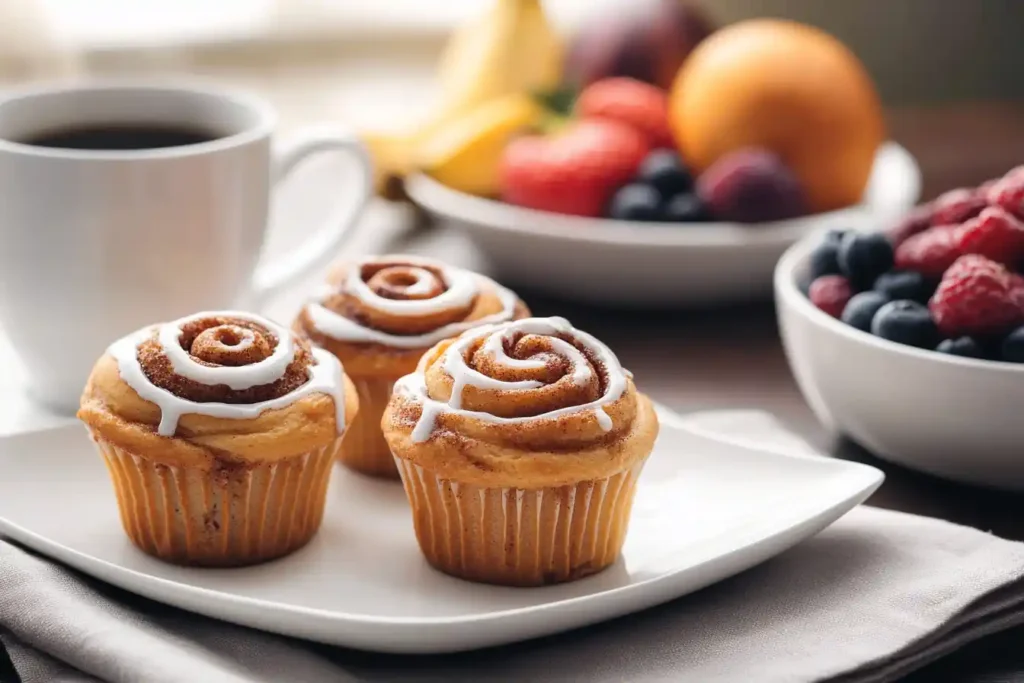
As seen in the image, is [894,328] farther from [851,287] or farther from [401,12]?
[401,12]

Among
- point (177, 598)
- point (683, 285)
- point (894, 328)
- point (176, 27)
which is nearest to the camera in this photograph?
point (177, 598)

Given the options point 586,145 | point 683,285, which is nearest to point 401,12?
point 586,145

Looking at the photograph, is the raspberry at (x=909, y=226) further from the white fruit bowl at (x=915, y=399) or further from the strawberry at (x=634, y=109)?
the strawberry at (x=634, y=109)

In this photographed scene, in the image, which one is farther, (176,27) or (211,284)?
(176,27)

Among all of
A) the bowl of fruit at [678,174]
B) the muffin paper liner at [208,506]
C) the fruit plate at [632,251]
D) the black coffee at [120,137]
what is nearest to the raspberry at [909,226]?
the bowl of fruit at [678,174]

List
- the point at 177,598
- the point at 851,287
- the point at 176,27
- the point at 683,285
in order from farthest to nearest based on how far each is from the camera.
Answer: the point at 176,27
the point at 683,285
the point at 851,287
the point at 177,598

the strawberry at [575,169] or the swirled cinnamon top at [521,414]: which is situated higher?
the swirled cinnamon top at [521,414]

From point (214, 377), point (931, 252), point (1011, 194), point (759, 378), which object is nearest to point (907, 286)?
point (931, 252)
